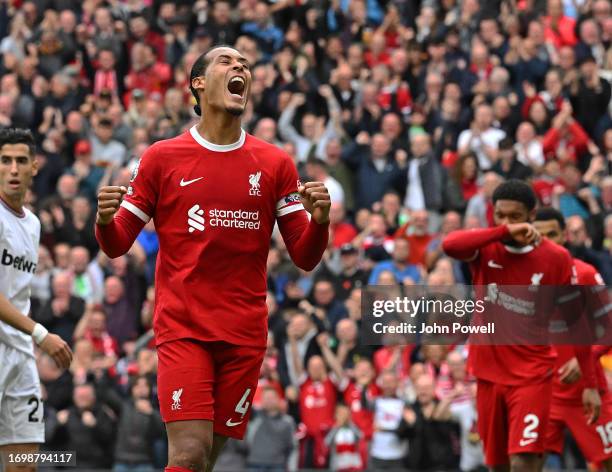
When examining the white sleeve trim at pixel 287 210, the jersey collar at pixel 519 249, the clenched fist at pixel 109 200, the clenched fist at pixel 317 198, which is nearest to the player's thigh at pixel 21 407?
the clenched fist at pixel 109 200

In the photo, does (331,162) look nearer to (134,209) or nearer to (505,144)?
(505,144)

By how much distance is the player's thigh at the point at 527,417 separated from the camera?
35.4 feet

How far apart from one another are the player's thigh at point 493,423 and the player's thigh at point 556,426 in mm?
1187

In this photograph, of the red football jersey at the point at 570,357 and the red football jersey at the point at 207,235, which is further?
the red football jersey at the point at 570,357

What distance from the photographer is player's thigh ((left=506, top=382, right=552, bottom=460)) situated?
10789 millimetres

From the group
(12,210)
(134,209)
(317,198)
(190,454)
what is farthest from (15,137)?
(190,454)

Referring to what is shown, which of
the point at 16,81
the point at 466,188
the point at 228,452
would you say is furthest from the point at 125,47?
the point at 228,452

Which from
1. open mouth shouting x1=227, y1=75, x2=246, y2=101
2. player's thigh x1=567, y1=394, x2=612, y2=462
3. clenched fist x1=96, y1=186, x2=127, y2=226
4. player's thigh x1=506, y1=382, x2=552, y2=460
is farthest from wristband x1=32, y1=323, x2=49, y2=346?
player's thigh x1=567, y1=394, x2=612, y2=462

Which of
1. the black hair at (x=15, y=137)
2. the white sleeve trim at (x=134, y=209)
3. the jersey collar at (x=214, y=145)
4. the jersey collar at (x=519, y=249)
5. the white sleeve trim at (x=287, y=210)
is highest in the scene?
the black hair at (x=15, y=137)

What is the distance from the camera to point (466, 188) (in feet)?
64.6

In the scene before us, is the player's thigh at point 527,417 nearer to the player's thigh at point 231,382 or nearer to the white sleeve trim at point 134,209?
the player's thigh at point 231,382

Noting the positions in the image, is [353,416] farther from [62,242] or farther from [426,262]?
[62,242]

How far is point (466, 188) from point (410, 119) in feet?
6.41

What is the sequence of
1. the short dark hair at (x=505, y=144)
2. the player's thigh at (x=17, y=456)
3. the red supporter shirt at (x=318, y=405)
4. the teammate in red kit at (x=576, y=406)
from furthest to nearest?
the short dark hair at (x=505, y=144), the red supporter shirt at (x=318, y=405), the teammate in red kit at (x=576, y=406), the player's thigh at (x=17, y=456)
